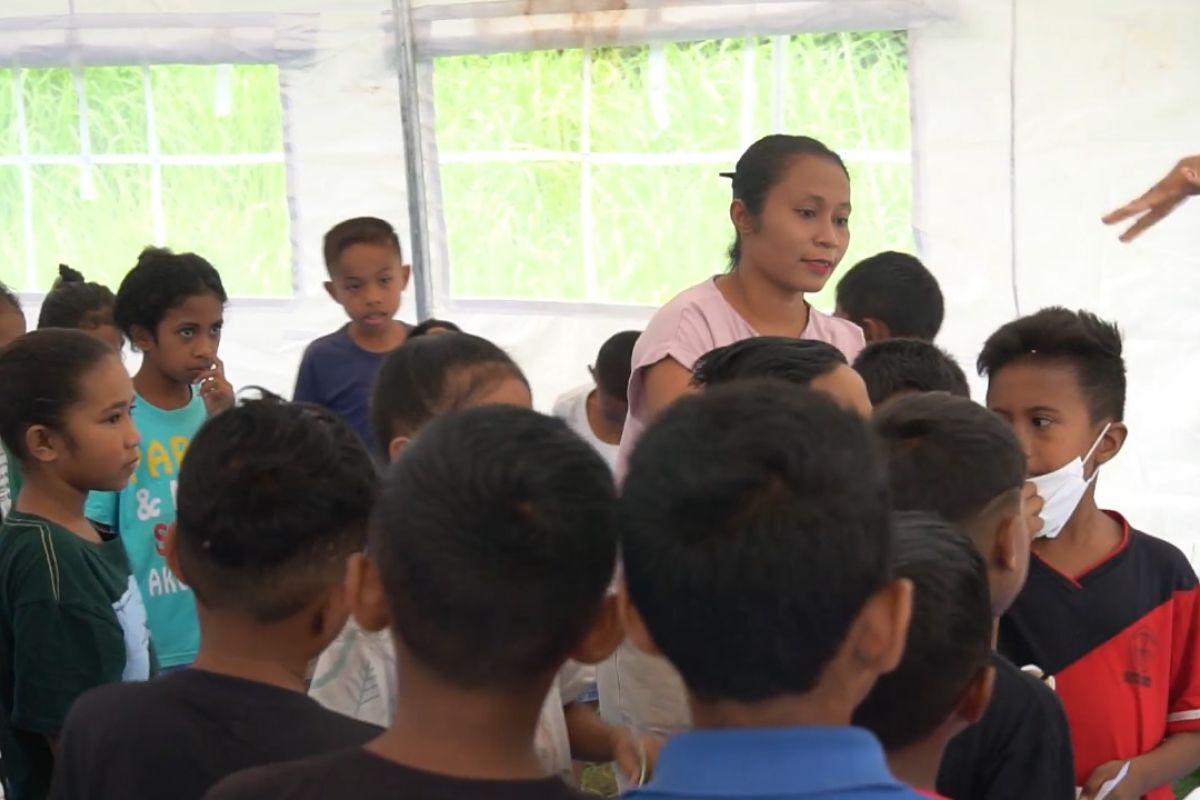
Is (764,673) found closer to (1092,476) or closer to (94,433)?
(1092,476)

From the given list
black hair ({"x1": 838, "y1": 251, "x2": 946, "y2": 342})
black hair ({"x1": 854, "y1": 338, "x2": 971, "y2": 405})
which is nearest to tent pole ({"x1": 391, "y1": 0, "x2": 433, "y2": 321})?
black hair ({"x1": 838, "y1": 251, "x2": 946, "y2": 342})

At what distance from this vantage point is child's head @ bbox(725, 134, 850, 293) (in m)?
2.71

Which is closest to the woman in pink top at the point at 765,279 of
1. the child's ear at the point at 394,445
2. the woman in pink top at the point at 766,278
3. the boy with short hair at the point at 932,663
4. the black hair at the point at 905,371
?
the woman in pink top at the point at 766,278

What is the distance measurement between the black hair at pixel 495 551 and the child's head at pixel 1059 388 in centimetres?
132

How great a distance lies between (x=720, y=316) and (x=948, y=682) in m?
1.37

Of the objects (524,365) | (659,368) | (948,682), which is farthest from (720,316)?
(524,365)

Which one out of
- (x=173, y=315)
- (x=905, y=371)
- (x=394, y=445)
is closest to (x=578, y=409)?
(x=173, y=315)

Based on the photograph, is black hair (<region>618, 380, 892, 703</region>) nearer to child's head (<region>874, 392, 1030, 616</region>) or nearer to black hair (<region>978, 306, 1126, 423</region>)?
child's head (<region>874, 392, 1030, 616</region>)

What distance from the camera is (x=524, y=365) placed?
488 cm

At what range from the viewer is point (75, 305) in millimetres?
4293

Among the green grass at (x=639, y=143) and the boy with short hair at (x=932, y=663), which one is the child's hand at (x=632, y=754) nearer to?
the boy with short hair at (x=932, y=663)

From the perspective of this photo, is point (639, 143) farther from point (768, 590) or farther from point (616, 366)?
point (768, 590)

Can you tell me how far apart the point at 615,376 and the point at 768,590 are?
110 inches

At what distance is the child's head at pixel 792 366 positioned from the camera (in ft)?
6.21
